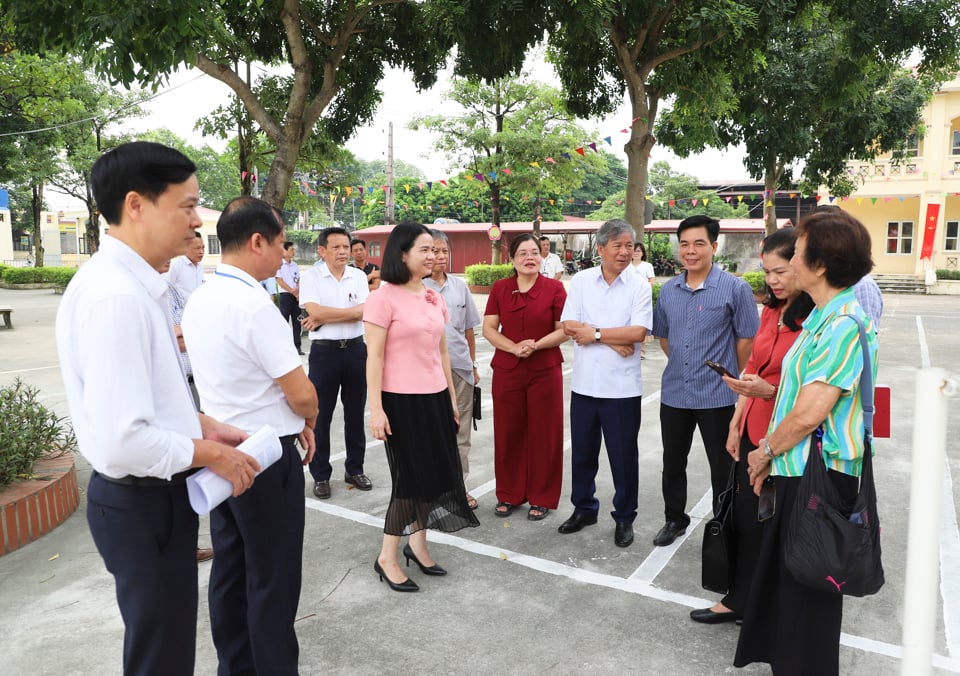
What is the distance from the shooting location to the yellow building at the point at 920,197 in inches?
1057

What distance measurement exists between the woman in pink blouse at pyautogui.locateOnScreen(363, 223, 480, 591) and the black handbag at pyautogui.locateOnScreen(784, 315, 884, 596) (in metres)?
1.70

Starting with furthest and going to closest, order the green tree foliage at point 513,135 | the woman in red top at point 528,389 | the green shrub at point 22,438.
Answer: the green tree foliage at point 513,135 → the woman in red top at point 528,389 → the green shrub at point 22,438

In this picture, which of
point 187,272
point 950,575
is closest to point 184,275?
point 187,272

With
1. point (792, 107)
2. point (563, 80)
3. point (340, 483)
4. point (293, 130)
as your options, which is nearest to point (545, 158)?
point (792, 107)

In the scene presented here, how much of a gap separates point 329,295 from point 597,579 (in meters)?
2.65

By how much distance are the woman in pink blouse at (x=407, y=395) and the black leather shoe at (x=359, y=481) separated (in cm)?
139

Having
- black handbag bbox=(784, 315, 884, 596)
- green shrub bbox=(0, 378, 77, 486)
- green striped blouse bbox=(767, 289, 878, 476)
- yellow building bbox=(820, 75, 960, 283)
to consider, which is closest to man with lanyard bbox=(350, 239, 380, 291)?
green shrub bbox=(0, 378, 77, 486)

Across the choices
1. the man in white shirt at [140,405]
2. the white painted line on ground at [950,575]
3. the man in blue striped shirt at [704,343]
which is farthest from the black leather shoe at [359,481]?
the white painted line on ground at [950,575]

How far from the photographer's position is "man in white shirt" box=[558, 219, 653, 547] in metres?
4.04

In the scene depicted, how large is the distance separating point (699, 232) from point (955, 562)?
A: 2.21 metres

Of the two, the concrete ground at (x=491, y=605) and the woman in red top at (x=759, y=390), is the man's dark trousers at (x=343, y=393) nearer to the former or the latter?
the concrete ground at (x=491, y=605)

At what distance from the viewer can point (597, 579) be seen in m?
3.56

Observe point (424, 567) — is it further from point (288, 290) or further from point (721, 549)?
point (288, 290)

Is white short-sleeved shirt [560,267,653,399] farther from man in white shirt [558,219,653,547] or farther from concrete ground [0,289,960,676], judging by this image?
concrete ground [0,289,960,676]
